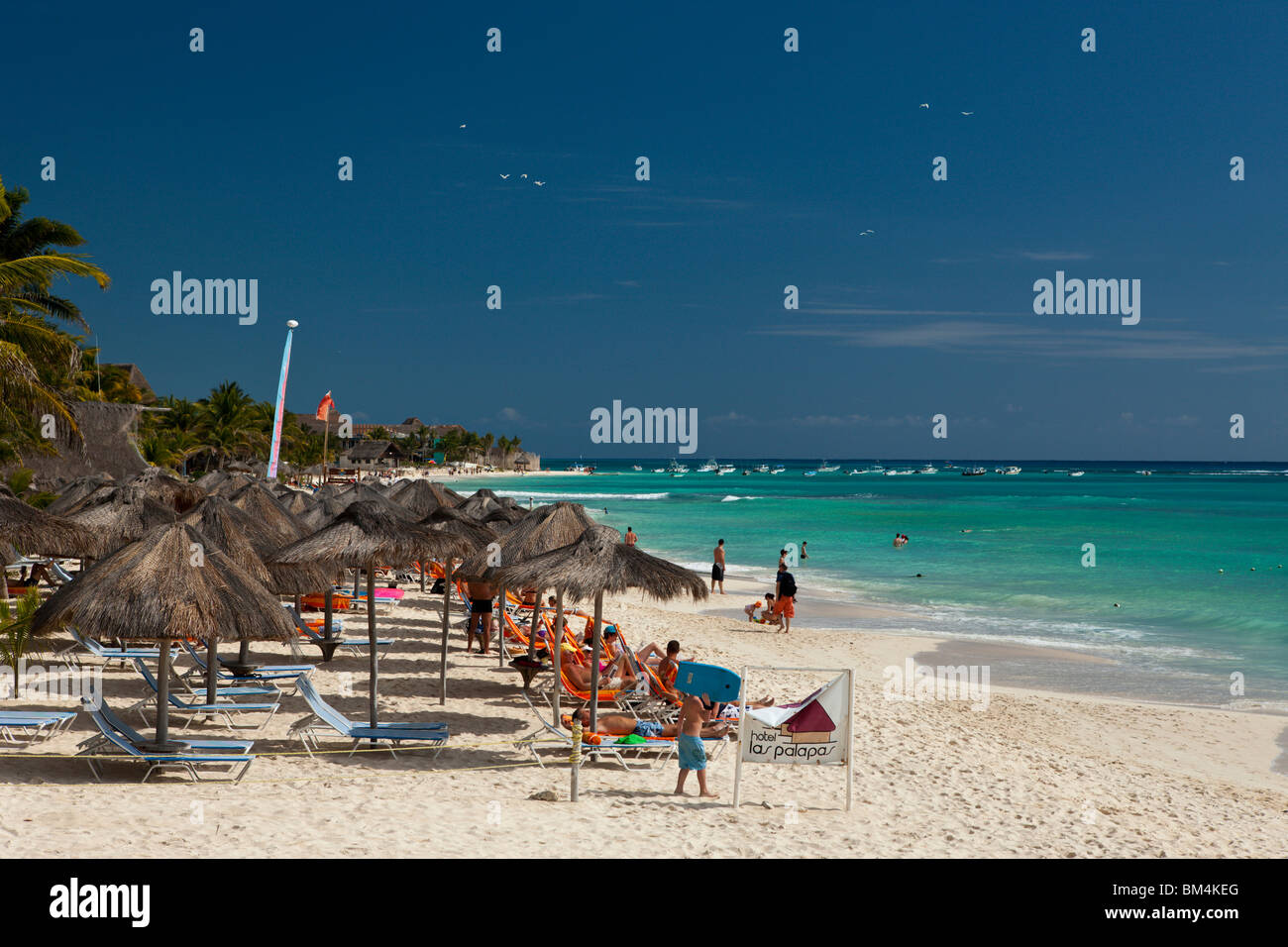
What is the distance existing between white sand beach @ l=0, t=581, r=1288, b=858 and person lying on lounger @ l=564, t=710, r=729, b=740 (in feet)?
1.29

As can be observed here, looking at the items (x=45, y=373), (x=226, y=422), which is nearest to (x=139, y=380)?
(x=226, y=422)

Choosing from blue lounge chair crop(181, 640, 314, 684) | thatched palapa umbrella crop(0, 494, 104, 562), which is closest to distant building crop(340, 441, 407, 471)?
thatched palapa umbrella crop(0, 494, 104, 562)

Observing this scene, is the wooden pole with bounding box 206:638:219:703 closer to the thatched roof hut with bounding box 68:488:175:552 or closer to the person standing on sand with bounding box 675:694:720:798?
the thatched roof hut with bounding box 68:488:175:552

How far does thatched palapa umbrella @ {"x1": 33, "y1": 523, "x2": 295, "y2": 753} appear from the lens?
700 centimetres

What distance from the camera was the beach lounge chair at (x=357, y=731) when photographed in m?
8.07

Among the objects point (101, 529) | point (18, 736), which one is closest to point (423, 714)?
point (18, 736)

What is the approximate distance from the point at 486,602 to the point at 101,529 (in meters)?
5.07

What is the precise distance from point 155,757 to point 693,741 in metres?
4.09

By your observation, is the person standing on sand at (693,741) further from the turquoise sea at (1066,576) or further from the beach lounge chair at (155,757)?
the turquoise sea at (1066,576)

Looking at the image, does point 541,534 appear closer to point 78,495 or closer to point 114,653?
point 114,653

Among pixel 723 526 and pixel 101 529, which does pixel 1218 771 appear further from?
pixel 723 526

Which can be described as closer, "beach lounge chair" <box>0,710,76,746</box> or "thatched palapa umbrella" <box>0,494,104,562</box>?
"beach lounge chair" <box>0,710,76,746</box>
